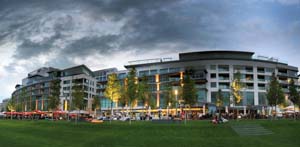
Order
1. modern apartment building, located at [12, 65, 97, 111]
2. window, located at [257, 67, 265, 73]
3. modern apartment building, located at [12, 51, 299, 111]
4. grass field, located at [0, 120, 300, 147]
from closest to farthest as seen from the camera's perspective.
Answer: grass field, located at [0, 120, 300, 147], modern apartment building, located at [12, 51, 299, 111], window, located at [257, 67, 265, 73], modern apartment building, located at [12, 65, 97, 111]

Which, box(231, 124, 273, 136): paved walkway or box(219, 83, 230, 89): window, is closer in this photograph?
box(231, 124, 273, 136): paved walkway

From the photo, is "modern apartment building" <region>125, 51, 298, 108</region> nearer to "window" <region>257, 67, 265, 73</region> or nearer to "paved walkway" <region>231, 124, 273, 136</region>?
"window" <region>257, 67, 265, 73</region>

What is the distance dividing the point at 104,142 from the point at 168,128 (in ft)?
36.7

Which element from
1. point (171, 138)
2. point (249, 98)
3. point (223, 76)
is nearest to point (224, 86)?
point (223, 76)

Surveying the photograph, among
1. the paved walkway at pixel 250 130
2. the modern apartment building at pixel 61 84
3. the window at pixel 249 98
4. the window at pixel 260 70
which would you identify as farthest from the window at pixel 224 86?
the modern apartment building at pixel 61 84

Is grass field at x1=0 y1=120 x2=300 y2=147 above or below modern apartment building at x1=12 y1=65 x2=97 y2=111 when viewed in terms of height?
below

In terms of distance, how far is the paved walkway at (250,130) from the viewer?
37.4m

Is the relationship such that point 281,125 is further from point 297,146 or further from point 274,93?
point 274,93

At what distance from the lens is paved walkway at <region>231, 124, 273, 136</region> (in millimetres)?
37406

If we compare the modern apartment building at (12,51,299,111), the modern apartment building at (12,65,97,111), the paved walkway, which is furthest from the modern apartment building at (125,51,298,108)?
Result: the paved walkway

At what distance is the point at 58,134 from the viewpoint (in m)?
40.2

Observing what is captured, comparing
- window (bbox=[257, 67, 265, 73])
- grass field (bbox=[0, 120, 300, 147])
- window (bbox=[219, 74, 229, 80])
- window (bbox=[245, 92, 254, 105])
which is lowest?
grass field (bbox=[0, 120, 300, 147])

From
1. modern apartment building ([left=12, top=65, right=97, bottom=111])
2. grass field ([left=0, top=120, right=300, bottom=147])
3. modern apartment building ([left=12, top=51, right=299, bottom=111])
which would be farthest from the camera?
modern apartment building ([left=12, top=65, right=97, bottom=111])

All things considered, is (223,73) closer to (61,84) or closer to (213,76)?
(213,76)
